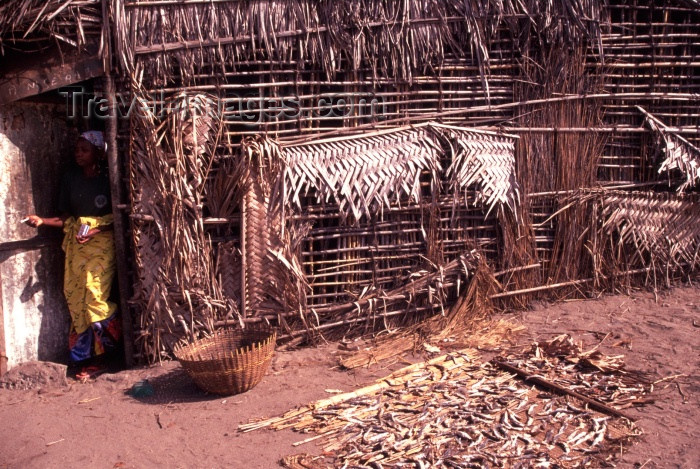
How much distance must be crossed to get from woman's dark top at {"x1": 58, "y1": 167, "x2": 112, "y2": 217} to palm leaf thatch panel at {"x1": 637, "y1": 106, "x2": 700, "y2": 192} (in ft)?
15.8

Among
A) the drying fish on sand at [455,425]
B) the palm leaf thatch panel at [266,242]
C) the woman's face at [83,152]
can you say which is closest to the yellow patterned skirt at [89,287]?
the woman's face at [83,152]

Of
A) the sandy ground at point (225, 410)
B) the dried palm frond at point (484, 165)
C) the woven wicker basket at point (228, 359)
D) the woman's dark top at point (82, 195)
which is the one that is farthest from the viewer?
the dried palm frond at point (484, 165)

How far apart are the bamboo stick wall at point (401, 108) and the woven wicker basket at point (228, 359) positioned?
29 centimetres

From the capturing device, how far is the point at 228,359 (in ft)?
12.8

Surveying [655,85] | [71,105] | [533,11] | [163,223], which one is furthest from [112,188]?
[655,85]

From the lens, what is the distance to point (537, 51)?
5508mm

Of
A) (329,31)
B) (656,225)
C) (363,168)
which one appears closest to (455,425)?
(363,168)

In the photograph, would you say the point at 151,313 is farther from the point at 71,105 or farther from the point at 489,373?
the point at 489,373

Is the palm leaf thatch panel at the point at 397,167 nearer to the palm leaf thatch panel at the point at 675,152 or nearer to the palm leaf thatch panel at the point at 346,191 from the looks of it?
the palm leaf thatch panel at the point at 346,191

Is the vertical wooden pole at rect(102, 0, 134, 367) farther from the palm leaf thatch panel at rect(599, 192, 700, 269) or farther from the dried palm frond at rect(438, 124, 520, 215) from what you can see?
the palm leaf thatch panel at rect(599, 192, 700, 269)

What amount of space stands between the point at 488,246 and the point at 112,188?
10.3 feet

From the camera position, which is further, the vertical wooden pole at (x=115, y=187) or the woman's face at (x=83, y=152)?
the woman's face at (x=83, y=152)

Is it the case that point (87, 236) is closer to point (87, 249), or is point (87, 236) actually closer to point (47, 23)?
point (87, 249)

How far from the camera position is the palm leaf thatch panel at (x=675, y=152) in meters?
5.86
